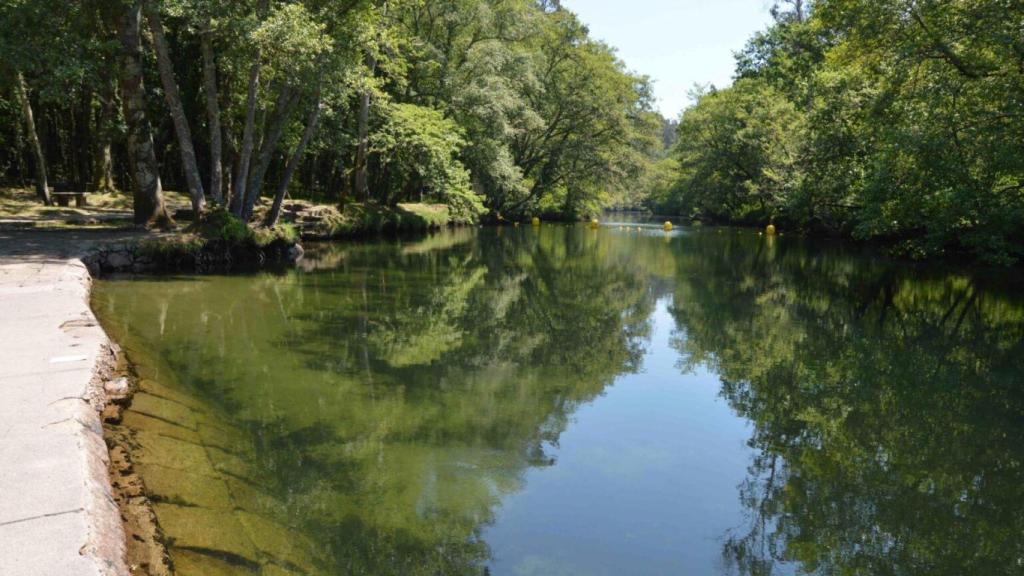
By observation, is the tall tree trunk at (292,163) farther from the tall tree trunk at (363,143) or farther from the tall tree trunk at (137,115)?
the tall tree trunk at (363,143)

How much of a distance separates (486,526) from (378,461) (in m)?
1.33

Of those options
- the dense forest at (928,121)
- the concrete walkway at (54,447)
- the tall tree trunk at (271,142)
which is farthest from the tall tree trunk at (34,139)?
the dense forest at (928,121)

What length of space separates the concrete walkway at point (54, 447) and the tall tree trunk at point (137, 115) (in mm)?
9081

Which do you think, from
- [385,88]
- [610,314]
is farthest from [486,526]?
[385,88]

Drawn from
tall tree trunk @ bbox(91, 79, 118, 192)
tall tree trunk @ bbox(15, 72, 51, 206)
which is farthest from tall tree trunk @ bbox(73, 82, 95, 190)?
tall tree trunk @ bbox(15, 72, 51, 206)

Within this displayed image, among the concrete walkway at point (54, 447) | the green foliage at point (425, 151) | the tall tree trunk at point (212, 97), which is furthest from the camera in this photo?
the green foliage at point (425, 151)

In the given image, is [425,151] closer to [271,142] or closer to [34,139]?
[271,142]

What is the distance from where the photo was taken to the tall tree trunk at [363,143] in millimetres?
26067

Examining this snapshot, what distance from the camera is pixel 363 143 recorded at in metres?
27.0

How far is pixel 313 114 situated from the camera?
1986 centimetres

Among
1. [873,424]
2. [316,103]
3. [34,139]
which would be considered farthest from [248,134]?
[873,424]

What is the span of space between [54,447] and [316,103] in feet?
57.2

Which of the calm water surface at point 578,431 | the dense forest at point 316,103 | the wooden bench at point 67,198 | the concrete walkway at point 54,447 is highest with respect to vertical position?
the dense forest at point 316,103

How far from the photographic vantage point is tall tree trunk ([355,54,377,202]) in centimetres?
2607
